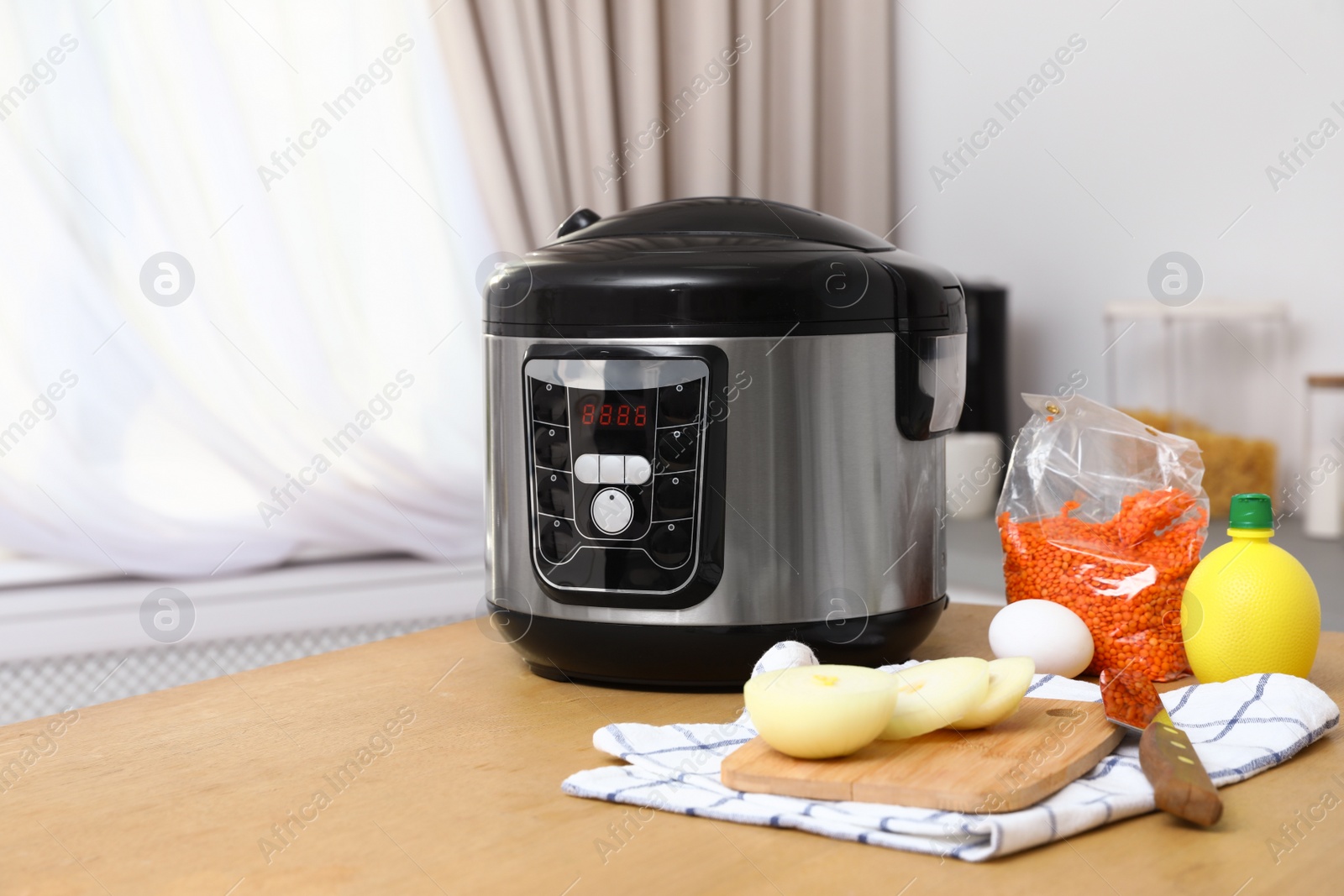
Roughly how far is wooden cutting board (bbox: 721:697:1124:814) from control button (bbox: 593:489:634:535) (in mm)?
167

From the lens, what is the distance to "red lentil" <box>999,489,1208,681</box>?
73 cm

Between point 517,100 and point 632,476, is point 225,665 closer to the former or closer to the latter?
point 517,100

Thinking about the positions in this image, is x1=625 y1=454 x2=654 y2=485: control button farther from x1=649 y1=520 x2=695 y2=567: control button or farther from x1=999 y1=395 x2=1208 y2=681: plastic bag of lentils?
x1=999 y1=395 x2=1208 y2=681: plastic bag of lentils

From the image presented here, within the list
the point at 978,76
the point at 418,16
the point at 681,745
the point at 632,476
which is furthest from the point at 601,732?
the point at 978,76

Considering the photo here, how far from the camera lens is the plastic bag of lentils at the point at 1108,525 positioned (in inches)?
28.8

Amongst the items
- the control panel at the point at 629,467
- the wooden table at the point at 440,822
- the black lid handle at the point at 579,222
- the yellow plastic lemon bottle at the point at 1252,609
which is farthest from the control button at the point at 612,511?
the yellow plastic lemon bottle at the point at 1252,609

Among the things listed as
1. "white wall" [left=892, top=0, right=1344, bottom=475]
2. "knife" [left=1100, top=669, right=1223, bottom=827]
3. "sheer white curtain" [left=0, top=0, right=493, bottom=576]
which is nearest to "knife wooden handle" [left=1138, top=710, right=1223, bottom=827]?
"knife" [left=1100, top=669, right=1223, bottom=827]

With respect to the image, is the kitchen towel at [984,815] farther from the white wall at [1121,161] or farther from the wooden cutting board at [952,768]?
the white wall at [1121,161]

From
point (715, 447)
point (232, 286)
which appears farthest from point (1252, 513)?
point (232, 286)

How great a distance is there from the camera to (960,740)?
563 mm

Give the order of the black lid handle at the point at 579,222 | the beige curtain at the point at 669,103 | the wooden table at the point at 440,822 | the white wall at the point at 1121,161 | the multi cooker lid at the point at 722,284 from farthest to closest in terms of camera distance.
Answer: the beige curtain at the point at 669,103 → the white wall at the point at 1121,161 → the black lid handle at the point at 579,222 → the multi cooker lid at the point at 722,284 → the wooden table at the point at 440,822

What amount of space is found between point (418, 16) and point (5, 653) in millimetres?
1099

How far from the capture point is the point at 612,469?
685mm

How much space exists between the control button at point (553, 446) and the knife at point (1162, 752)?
1.07ft
